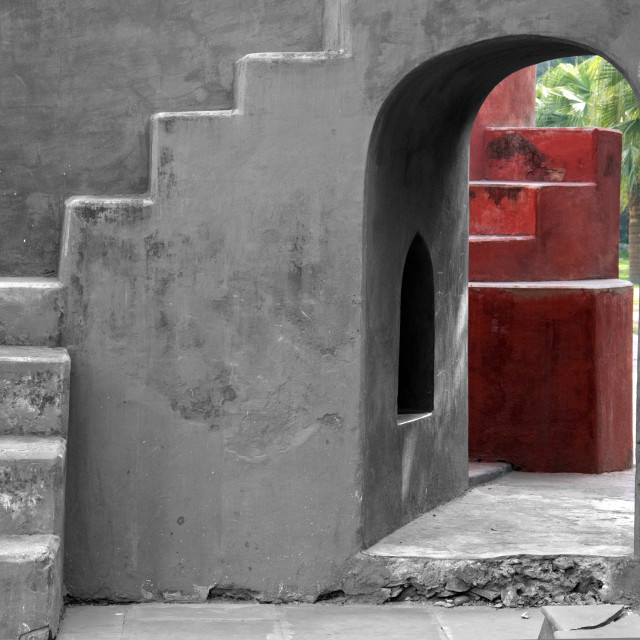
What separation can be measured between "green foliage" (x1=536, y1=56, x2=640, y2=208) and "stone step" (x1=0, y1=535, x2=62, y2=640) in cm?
1944

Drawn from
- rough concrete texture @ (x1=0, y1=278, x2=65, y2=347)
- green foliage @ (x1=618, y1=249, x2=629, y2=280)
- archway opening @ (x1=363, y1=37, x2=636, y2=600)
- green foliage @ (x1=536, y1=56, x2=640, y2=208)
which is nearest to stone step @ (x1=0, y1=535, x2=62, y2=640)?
rough concrete texture @ (x1=0, y1=278, x2=65, y2=347)

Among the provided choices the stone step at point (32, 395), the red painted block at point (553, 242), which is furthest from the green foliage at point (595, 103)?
the stone step at point (32, 395)

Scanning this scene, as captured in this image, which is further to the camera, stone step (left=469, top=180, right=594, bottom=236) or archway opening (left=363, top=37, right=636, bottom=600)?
stone step (left=469, top=180, right=594, bottom=236)

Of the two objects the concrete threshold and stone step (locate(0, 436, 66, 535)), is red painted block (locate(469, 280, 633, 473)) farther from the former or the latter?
stone step (locate(0, 436, 66, 535))

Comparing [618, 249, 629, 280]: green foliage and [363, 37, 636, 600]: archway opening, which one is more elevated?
[618, 249, 629, 280]: green foliage

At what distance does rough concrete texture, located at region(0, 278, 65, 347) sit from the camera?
5.78 m

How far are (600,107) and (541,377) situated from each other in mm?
16799

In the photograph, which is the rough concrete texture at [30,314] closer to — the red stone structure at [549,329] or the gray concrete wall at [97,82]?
the gray concrete wall at [97,82]

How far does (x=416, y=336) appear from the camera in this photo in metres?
7.29

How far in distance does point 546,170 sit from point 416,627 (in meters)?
5.63

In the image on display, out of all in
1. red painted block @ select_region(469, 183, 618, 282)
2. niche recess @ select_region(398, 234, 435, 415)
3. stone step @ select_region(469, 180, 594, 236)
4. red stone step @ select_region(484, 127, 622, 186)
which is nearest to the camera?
niche recess @ select_region(398, 234, 435, 415)

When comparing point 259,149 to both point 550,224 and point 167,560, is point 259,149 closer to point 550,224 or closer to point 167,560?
point 167,560

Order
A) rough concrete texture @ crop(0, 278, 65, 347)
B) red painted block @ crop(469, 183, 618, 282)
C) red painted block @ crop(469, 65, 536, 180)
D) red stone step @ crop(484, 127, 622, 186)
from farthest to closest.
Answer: red painted block @ crop(469, 65, 536, 180) → red stone step @ crop(484, 127, 622, 186) → red painted block @ crop(469, 183, 618, 282) → rough concrete texture @ crop(0, 278, 65, 347)

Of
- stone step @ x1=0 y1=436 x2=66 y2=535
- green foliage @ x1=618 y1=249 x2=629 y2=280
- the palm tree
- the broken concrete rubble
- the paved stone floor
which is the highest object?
the palm tree
